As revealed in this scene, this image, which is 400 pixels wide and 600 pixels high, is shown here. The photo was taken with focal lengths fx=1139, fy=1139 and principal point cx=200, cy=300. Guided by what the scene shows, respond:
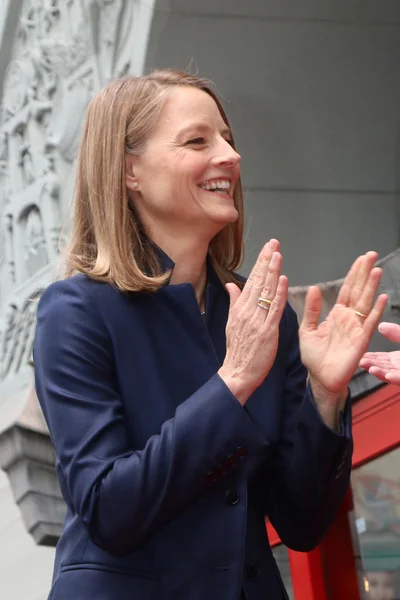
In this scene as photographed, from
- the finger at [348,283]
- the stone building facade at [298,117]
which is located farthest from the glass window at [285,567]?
the finger at [348,283]

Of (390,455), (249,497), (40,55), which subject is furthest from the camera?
(40,55)

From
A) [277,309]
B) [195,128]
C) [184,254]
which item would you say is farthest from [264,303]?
[195,128]

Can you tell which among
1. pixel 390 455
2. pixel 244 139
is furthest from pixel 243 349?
pixel 244 139

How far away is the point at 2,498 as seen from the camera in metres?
4.72

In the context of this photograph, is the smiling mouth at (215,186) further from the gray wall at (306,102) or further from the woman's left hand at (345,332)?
the gray wall at (306,102)

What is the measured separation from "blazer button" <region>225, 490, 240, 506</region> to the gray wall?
6.67 ft

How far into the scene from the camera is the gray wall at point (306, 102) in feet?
11.6

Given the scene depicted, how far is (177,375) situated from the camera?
159 centimetres

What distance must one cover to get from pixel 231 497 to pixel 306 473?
0.13 m

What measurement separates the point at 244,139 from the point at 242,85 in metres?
0.17

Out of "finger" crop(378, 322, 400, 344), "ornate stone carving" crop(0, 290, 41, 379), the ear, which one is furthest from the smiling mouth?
"ornate stone carving" crop(0, 290, 41, 379)

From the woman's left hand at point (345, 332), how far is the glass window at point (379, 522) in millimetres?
1258

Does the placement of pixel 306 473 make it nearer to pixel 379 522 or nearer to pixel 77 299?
pixel 77 299

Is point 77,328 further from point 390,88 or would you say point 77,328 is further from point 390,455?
point 390,88
